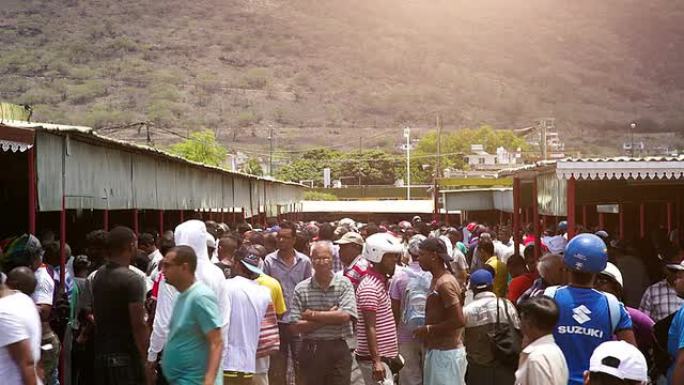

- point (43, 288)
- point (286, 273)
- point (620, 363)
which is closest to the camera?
point (620, 363)

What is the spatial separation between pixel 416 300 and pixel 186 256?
3007mm

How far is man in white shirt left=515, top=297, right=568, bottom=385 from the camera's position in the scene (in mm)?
5473

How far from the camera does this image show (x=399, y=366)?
8.60m

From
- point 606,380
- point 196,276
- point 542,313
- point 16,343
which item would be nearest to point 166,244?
point 196,276

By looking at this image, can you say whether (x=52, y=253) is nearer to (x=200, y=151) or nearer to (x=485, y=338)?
(x=485, y=338)

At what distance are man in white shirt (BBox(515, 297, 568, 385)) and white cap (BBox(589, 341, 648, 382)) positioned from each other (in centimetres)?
51

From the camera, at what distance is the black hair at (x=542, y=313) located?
5.70 m

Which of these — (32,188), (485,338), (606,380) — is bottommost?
(485,338)

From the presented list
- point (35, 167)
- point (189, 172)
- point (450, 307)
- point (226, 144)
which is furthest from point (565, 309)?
point (226, 144)

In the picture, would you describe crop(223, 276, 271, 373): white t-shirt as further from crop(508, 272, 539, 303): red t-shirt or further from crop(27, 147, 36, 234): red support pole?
crop(508, 272, 539, 303): red t-shirt

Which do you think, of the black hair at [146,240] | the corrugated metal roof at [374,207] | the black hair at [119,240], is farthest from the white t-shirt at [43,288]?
the corrugated metal roof at [374,207]

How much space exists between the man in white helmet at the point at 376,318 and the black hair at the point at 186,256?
83.3 inches

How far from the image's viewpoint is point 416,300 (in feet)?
29.5

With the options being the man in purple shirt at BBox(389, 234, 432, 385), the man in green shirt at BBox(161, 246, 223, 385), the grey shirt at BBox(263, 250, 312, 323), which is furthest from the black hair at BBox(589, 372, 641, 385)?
the grey shirt at BBox(263, 250, 312, 323)
